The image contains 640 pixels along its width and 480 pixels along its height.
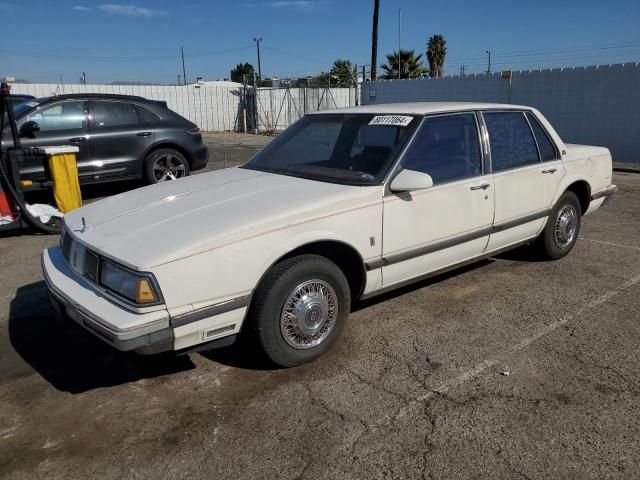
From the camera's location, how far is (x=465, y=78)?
17.1 m

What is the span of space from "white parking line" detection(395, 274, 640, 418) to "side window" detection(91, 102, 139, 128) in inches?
276

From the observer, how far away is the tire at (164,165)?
8.62 m

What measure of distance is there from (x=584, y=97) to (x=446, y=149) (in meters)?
11.9

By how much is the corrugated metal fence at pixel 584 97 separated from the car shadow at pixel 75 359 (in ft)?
43.7

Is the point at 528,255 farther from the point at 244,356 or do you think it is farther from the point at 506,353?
the point at 244,356

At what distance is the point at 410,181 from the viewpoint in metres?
3.51

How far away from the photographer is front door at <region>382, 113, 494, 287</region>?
146 inches

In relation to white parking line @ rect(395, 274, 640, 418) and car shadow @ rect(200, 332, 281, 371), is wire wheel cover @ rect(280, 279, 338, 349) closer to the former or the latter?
car shadow @ rect(200, 332, 281, 371)

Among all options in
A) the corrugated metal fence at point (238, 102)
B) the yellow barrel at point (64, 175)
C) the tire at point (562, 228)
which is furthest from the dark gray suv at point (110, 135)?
the corrugated metal fence at point (238, 102)

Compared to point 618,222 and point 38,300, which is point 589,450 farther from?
point 618,222

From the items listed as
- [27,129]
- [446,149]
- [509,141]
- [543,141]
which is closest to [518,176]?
[509,141]

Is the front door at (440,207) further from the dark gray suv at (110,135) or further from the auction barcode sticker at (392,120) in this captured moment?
the dark gray suv at (110,135)

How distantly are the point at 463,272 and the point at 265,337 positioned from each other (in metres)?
2.60

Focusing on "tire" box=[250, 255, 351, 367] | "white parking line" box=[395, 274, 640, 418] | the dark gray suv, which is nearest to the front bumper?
"tire" box=[250, 255, 351, 367]
